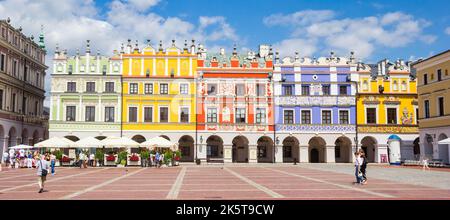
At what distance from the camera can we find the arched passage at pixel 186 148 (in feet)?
173

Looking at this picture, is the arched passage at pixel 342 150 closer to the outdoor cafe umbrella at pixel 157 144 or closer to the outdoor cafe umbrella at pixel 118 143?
the outdoor cafe umbrella at pixel 157 144

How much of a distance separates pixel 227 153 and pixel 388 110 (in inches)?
741

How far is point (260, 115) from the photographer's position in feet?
165

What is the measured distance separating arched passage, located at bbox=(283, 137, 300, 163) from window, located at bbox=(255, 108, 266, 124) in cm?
454

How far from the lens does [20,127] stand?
160ft

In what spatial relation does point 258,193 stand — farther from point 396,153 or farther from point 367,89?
point 367,89

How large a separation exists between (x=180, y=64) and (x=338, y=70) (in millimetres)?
17856

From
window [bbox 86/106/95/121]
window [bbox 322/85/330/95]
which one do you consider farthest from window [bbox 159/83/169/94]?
window [bbox 322/85/330/95]

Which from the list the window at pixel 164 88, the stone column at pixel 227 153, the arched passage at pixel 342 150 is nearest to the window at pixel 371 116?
the arched passage at pixel 342 150

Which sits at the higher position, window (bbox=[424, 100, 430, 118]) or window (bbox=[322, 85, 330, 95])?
window (bbox=[322, 85, 330, 95])

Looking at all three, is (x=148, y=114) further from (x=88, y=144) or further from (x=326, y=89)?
(x=326, y=89)

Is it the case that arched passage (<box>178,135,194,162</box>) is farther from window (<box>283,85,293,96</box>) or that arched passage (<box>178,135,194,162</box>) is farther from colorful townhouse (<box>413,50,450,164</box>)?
colorful townhouse (<box>413,50,450,164</box>)

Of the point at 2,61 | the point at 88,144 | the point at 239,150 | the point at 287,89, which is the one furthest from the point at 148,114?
the point at 287,89

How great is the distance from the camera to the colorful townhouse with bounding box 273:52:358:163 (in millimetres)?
49875
